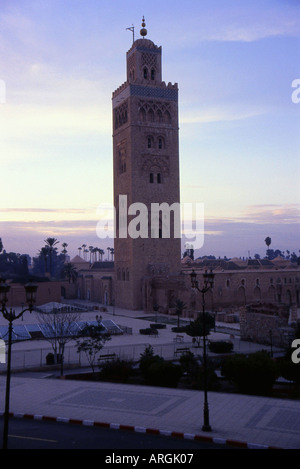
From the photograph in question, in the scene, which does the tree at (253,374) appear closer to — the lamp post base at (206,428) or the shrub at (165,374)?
the shrub at (165,374)

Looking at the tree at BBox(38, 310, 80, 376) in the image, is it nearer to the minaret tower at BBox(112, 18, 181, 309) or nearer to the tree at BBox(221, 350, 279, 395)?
the tree at BBox(221, 350, 279, 395)

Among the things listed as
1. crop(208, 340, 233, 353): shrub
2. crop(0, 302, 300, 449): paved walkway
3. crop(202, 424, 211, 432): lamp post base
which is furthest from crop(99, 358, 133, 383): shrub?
crop(202, 424, 211, 432): lamp post base

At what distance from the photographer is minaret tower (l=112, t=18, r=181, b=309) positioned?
52.3 meters

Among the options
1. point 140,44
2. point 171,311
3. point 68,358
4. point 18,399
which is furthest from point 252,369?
point 140,44

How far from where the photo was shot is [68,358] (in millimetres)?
26094

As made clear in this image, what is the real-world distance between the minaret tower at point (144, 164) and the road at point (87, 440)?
3770 cm

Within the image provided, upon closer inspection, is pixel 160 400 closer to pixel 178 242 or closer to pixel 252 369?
pixel 252 369

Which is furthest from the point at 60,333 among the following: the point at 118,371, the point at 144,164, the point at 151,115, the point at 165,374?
the point at 151,115

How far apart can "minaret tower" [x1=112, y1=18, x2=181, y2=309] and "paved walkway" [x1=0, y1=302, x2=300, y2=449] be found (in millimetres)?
32879

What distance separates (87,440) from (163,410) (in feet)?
11.1

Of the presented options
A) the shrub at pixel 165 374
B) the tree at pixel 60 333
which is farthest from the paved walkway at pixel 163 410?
the tree at pixel 60 333

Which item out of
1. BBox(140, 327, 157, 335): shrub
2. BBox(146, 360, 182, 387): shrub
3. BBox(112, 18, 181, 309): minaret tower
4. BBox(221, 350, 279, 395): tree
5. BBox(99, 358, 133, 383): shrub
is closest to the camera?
BBox(221, 350, 279, 395): tree

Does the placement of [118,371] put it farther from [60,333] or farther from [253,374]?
[60,333]

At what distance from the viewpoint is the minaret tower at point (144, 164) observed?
52.3 m
